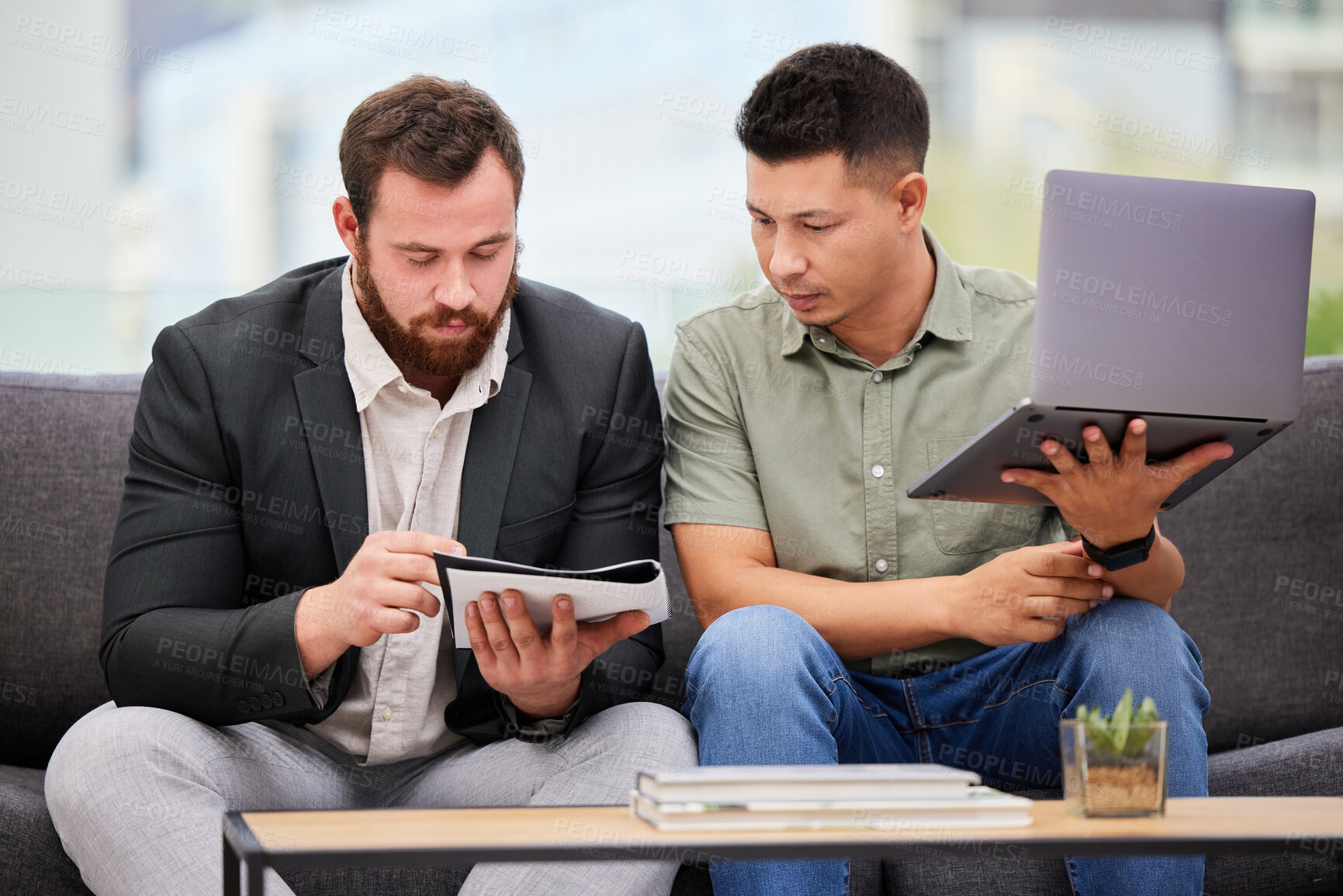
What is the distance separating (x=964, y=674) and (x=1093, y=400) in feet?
1.64

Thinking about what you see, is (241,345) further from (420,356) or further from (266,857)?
(266,857)

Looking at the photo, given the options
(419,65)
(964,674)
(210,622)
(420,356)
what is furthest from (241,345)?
(419,65)

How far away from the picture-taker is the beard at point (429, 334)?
4.75 feet

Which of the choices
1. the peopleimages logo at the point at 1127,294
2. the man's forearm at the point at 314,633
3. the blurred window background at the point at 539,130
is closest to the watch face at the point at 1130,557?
the peopleimages logo at the point at 1127,294

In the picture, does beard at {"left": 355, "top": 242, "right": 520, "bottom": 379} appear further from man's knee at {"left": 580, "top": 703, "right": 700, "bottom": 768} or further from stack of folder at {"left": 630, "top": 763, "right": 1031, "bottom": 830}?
stack of folder at {"left": 630, "top": 763, "right": 1031, "bottom": 830}

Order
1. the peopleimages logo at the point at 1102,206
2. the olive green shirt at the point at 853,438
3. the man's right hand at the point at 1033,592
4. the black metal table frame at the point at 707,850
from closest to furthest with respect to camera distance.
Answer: the black metal table frame at the point at 707,850
the peopleimages logo at the point at 1102,206
the man's right hand at the point at 1033,592
the olive green shirt at the point at 853,438

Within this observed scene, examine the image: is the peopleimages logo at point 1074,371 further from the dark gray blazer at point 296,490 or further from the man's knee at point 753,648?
the dark gray blazer at point 296,490

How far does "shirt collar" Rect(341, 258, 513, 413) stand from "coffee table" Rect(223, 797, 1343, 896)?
63cm

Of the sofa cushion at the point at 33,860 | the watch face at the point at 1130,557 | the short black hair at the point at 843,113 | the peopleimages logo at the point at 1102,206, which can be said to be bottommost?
the sofa cushion at the point at 33,860

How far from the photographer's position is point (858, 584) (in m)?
1.49

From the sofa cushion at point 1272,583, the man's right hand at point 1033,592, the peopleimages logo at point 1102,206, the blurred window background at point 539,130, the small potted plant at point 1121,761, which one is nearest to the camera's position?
the small potted plant at point 1121,761

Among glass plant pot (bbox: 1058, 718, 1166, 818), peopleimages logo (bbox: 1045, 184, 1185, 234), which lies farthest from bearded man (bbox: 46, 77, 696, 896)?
peopleimages logo (bbox: 1045, 184, 1185, 234)

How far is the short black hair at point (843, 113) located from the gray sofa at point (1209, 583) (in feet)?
2.26

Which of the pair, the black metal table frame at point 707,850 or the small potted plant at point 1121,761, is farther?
the small potted plant at point 1121,761
